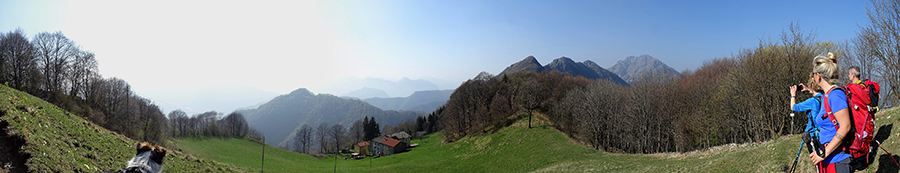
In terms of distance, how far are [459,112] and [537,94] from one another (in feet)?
53.4

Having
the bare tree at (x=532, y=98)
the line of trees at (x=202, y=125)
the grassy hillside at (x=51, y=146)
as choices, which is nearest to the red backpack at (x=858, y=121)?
the grassy hillside at (x=51, y=146)

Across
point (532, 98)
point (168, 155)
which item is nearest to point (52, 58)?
point (168, 155)

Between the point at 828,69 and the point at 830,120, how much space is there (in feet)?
1.88

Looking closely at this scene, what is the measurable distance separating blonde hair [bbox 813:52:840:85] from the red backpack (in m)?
0.13

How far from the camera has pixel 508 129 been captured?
44.8 m

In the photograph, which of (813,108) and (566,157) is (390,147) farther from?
(813,108)

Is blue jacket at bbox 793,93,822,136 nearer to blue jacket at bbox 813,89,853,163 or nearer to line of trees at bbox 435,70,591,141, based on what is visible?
blue jacket at bbox 813,89,853,163

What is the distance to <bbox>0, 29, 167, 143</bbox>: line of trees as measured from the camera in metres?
28.3

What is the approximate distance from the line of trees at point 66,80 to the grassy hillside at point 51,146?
2744 centimetres

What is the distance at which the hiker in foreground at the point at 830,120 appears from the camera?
3.17 m

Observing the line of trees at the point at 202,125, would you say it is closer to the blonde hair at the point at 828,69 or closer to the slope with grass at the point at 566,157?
the slope with grass at the point at 566,157

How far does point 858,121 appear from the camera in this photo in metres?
3.27

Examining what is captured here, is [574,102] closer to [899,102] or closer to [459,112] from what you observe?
[899,102]

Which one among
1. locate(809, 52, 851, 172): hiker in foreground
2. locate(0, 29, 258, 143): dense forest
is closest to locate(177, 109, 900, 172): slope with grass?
locate(809, 52, 851, 172): hiker in foreground
